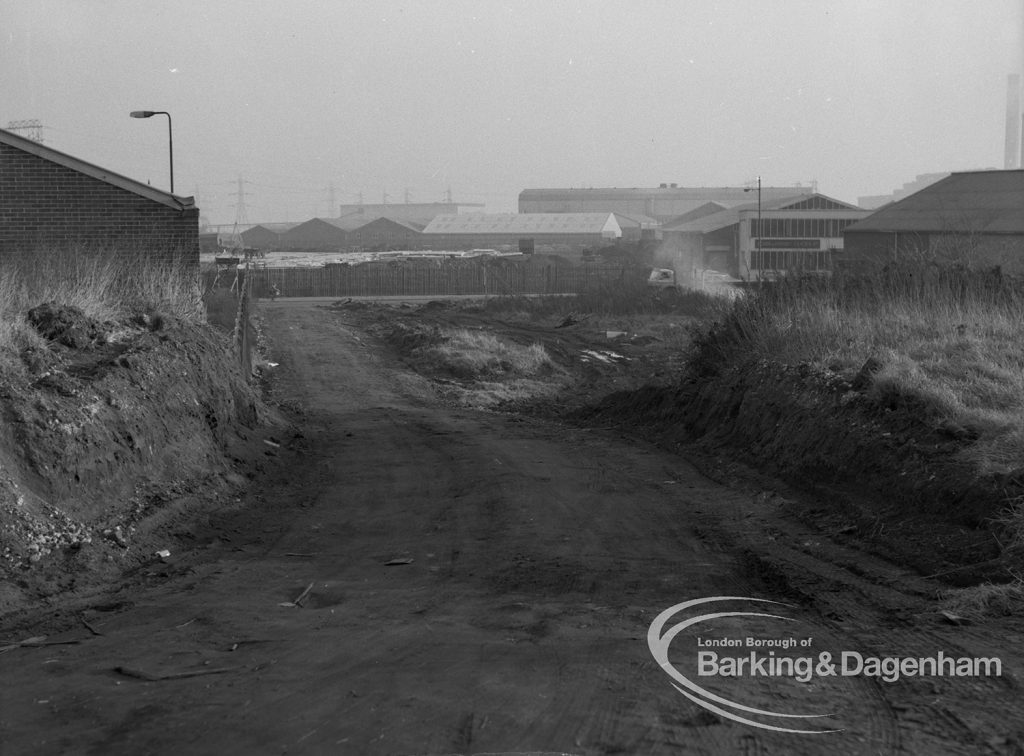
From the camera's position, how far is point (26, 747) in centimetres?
455

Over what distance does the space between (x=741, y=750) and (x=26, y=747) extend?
3213 millimetres

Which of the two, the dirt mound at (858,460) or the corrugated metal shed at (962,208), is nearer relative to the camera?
the dirt mound at (858,460)

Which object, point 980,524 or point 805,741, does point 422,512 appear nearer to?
point 980,524

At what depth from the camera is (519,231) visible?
128500 mm

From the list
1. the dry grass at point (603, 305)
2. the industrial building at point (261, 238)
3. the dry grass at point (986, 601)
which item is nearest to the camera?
the dry grass at point (986, 601)

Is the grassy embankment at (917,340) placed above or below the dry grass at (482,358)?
above

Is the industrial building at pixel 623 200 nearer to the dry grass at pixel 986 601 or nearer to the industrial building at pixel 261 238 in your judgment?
the industrial building at pixel 261 238

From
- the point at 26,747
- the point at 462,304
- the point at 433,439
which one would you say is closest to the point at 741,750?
the point at 26,747

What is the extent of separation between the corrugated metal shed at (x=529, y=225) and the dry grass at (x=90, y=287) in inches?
4162

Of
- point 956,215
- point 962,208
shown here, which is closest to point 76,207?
point 956,215

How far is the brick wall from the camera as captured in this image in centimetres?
2019

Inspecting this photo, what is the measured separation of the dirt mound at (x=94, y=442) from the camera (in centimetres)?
753

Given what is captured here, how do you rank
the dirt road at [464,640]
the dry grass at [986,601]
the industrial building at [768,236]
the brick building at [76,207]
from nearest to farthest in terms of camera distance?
the dirt road at [464,640] → the dry grass at [986,601] → the brick building at [76,207] → the industrial building at [768,236]
